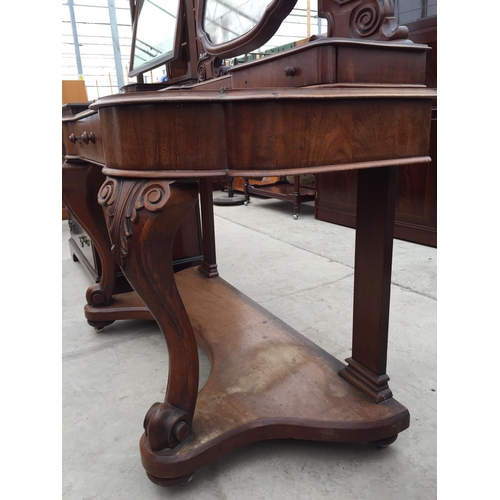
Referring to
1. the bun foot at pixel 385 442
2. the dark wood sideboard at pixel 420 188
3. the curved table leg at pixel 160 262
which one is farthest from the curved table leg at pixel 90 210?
the dark wood sideboard at pixel 420 188

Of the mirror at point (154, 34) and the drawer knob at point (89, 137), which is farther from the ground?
the mirror at point (154, 34)

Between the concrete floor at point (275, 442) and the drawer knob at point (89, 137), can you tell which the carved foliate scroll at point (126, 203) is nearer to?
the drawer knob at point (89, 137)

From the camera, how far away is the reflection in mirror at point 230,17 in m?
1.47

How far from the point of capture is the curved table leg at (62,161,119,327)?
1836 mm

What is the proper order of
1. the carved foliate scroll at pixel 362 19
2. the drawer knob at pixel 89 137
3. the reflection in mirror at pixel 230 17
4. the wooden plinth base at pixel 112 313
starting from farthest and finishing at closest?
1. the wooden plinth base at pixel 112 313
2. the reflection in mirror at pixel 230 17
3. the drawer knob at pixel 89 137
4. the carved foliate scroll at pixel 362 19

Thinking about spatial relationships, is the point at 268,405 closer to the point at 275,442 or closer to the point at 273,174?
the point at 275,442

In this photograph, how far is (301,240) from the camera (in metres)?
3.44

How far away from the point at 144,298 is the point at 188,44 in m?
1.81

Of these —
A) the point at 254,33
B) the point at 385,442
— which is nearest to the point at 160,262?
the point at 385,442

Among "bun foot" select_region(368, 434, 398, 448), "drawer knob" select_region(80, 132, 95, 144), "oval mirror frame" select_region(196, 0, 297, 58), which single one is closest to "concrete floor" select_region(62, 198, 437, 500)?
"bun foot" select_region(368, 434, 398, 448)

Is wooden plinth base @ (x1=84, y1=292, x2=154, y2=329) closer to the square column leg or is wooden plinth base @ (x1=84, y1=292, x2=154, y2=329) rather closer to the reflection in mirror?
the square column leg

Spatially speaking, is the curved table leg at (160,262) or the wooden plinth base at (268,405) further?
the wooden plinth base at (268,405)

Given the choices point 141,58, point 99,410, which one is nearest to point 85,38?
point 141,58

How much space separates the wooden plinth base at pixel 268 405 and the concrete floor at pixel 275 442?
83 mm
